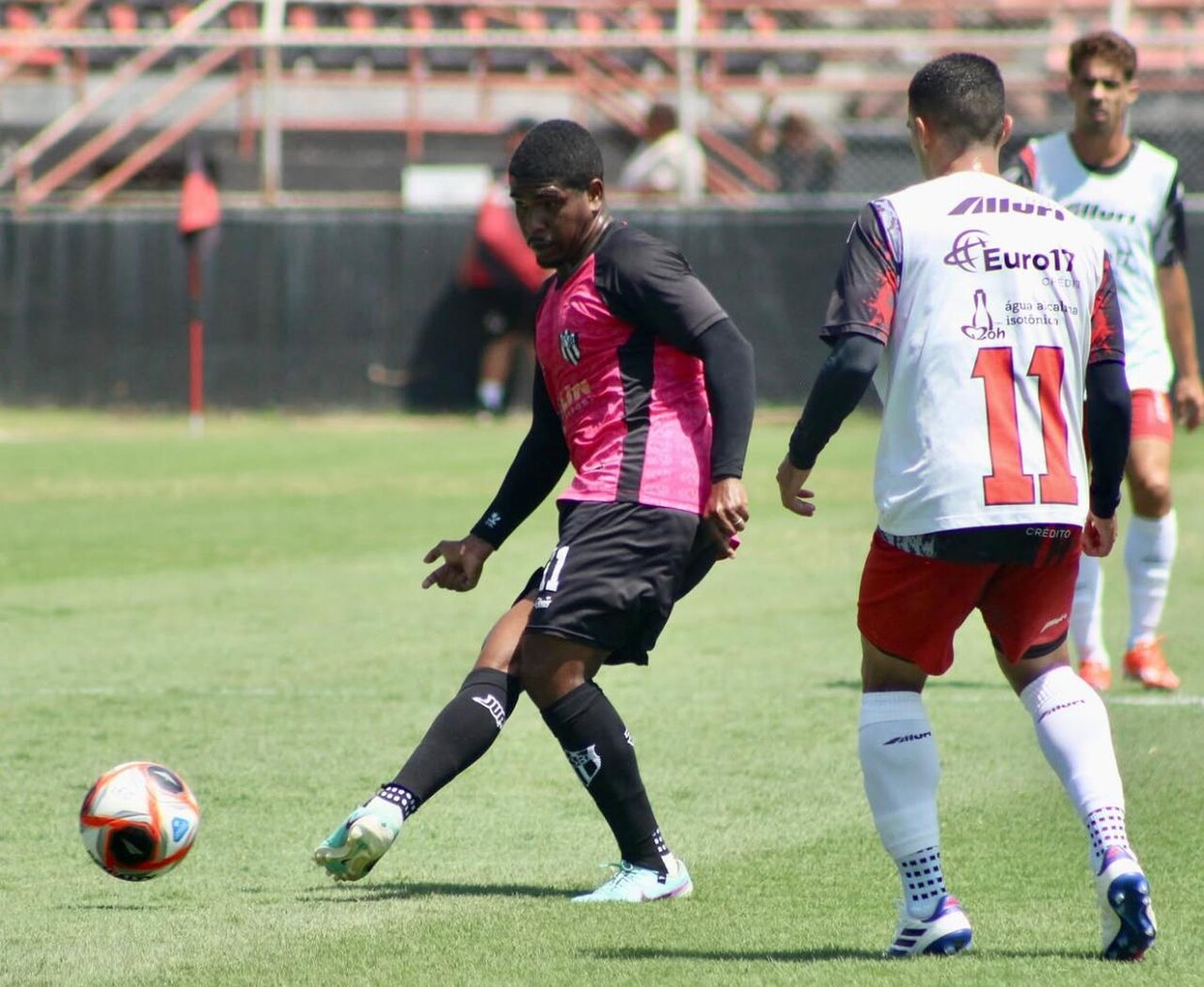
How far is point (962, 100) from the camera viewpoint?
A: 14.3 feet

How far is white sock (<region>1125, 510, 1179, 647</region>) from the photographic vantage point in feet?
25.8

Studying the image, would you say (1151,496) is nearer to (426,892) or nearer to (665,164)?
(426,892)

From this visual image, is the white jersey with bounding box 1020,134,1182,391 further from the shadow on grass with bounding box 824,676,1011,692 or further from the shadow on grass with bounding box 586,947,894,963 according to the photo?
the shadow on grass with bounding box 586,947,894,963

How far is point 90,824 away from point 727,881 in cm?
160

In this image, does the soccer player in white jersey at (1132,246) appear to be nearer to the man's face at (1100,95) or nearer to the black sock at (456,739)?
the man's face at (1100,95)

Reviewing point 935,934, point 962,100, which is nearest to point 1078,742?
point 935,934

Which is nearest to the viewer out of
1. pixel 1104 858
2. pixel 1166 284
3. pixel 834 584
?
pixel 1104 858

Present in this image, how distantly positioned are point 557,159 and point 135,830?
1.93m

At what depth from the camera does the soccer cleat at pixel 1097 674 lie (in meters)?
7.68

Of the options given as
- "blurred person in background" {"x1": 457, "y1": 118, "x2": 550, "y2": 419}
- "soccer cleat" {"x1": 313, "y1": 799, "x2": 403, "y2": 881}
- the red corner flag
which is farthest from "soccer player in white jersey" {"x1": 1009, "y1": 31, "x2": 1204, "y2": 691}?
the red corner flag

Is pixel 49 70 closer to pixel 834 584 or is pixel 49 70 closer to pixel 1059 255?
pixel 834 584

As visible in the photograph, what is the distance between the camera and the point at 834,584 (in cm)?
1066

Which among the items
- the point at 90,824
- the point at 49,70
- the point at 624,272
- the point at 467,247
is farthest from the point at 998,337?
the point at 49,70

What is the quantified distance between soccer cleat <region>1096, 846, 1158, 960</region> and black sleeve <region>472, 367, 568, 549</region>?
6.17 feet
